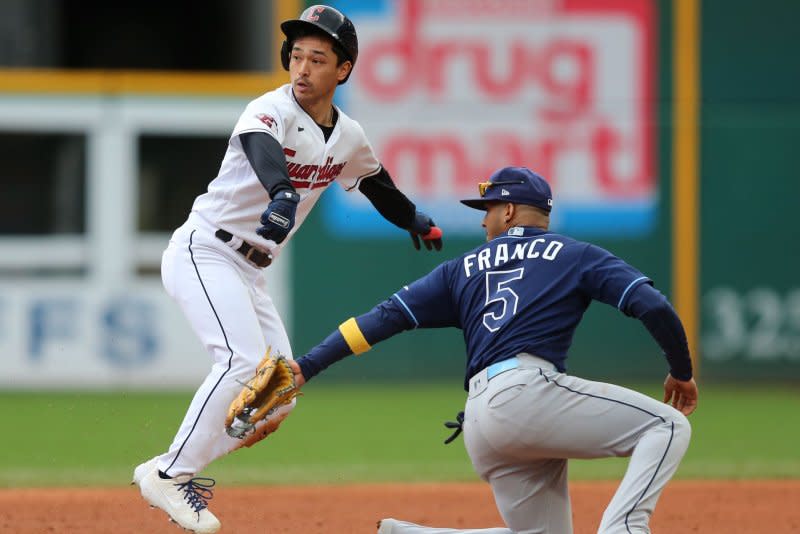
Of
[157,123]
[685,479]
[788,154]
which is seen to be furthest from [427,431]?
[788,154]

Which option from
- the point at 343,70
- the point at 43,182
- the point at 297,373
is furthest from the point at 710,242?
the point at 297,373

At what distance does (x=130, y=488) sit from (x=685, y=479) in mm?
3036

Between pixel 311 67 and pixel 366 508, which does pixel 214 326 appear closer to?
pixel 311 67

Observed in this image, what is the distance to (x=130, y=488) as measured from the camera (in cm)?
683

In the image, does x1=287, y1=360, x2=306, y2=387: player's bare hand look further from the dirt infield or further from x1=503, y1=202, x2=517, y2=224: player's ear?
the dirt infield

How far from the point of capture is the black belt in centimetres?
495

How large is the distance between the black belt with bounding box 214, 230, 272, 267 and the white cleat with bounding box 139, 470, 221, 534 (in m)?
0.86

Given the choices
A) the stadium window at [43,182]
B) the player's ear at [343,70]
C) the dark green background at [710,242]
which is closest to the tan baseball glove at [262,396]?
the player's ear at [343,70]

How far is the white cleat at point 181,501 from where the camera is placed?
4.66 m

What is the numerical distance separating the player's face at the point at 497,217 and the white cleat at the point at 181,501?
4.60 ft

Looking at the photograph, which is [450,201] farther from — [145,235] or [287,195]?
[287,195]

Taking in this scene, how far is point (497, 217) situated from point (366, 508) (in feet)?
7.24

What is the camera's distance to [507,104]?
40.8ft

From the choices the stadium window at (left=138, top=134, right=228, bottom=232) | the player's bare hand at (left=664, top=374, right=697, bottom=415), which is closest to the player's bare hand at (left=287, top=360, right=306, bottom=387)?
the player's bare hand at (left=664, top=374, right=697, bottom=415)
